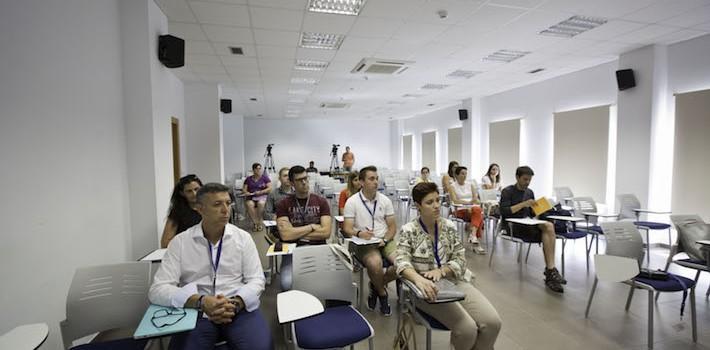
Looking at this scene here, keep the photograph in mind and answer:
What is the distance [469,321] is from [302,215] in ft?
6.67

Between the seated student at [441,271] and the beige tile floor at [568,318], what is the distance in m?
0.70

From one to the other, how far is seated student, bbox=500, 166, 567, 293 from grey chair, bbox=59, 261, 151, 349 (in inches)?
162

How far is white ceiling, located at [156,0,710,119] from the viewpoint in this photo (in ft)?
13.4

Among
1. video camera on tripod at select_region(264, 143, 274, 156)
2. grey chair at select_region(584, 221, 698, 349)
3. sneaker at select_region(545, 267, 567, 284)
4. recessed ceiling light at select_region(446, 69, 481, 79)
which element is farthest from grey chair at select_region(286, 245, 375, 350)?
video camera on tripod at select_region(264, 143, 274, 156)

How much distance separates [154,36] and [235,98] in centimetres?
679

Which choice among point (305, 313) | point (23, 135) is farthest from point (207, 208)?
point (23, 135)

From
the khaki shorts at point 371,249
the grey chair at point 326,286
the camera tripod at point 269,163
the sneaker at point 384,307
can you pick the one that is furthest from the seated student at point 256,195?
the camera tripod at point 269,163

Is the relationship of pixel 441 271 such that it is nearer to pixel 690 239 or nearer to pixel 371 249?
pixel 371 249

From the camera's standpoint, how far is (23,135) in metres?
2.21

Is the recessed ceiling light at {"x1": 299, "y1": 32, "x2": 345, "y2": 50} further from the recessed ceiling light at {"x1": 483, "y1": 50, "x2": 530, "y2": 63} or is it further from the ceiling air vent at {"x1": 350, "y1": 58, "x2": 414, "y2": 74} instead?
the recessed ceiling light at {"x1": 483, "y1": 50, "x2": 530, "y2": 63}

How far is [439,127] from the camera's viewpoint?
1397 centimetres

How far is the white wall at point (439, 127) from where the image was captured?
42.6 feet

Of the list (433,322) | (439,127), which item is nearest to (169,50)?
(433,322)

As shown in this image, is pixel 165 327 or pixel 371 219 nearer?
pixel 165 327
